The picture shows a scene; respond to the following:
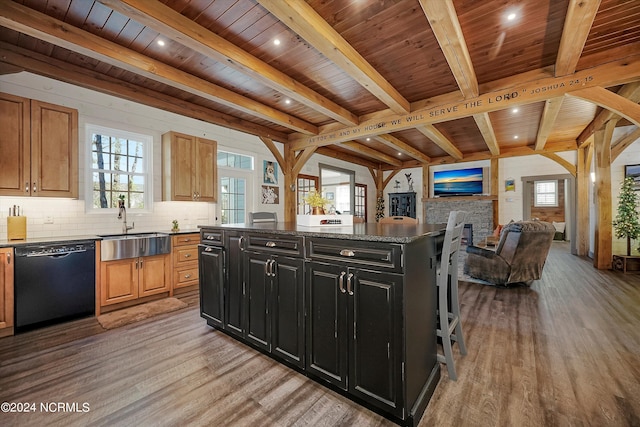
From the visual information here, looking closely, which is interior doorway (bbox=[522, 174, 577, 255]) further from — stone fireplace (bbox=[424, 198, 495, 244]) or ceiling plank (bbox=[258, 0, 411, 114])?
ceiling plank (bbox=[258, 0, 411, 114])

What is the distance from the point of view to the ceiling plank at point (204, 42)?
2066mm

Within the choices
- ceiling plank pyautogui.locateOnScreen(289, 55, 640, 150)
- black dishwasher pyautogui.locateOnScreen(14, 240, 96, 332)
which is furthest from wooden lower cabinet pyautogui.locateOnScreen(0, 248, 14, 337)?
ceiling plank pyautogui.locateOnScreen(289, 55, 640, 150)

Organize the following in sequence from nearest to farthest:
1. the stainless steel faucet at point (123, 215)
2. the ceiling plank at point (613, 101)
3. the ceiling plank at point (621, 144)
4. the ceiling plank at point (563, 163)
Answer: the ceiling plank at point (613, 101) < the stainless steel faucet at point (123, 215) < the ceiling plank at point (621, 144) < the ceiling plank at point (563, 163)

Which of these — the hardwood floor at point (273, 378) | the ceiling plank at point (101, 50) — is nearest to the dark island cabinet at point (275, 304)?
the hardwood floor at point (273, 378)

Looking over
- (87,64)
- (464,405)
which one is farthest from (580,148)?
(87,64)

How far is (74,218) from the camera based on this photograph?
3396 millimetres

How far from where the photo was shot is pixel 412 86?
3.74 m

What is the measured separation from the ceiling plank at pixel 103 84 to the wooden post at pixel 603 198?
266 inches

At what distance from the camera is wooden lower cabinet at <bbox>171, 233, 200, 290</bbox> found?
3756 millimetres

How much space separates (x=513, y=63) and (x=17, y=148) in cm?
544

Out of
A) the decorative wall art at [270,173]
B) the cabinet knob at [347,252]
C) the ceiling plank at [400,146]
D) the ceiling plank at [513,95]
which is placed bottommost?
the cabinet knob at [347,252]

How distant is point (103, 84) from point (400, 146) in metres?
5.53

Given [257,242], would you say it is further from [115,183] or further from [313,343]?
[115,183]

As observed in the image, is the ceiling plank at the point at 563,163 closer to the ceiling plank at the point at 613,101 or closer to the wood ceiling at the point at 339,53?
the wood ceiling at the point at 339,53
